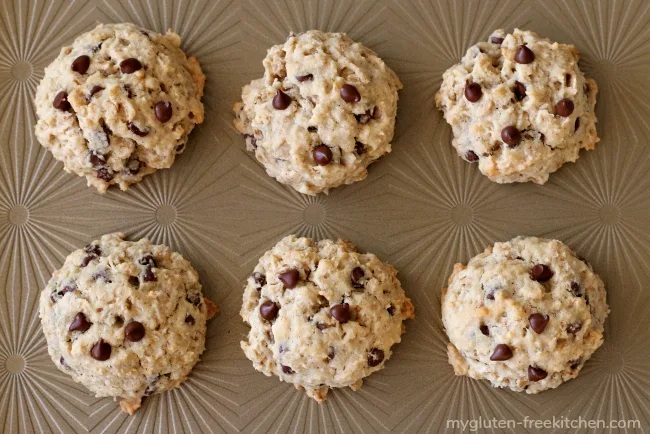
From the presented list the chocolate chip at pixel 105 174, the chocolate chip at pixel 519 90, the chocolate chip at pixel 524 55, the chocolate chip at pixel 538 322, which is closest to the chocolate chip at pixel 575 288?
the chocolate chip at pixel 538 322

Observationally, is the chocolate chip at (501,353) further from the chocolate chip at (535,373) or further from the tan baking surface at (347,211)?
the tan baking surface at (347,211)

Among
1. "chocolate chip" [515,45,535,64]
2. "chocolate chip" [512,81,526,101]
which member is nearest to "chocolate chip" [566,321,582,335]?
"chocolate chip" [512,81,526,101]

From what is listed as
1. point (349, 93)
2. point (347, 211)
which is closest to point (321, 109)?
point (349, 93)

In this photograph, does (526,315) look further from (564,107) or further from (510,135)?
(564,107)

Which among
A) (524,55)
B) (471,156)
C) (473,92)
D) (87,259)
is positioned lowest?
(87,259)

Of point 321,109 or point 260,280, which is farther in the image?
point 260,280

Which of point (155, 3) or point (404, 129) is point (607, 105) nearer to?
point (404, 129)

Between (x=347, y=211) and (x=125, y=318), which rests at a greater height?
(x=347, y=211)
